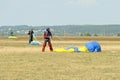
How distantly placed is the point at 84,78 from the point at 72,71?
8.13 ft

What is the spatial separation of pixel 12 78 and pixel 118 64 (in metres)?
7.16

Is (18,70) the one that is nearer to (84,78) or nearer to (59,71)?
(59,71)

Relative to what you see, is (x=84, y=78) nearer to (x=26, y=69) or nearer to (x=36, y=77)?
(x=36, y=77)

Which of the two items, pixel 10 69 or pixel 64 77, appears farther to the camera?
pixel 10 69

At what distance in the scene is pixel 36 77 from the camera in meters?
17.3

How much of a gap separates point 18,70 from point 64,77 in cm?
305

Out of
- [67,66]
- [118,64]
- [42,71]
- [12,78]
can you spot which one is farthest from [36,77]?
[118,64]

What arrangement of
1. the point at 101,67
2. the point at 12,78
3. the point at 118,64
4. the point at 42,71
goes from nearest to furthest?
the point at 12,78
the point at 42,71
the point at 101,67
the point at 118,64

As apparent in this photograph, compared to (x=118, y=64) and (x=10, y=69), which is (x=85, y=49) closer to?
(x=118, y=64)

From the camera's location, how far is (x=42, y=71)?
1938 cm

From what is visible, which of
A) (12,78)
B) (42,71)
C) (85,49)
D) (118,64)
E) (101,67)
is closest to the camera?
(12,78)

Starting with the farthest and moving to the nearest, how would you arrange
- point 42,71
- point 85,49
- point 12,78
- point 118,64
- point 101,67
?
point 85,49
point 118,64
point 101,67
point 42,71
point 12,78

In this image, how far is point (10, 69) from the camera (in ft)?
66.2

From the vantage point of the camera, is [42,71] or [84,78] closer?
[84,78]
